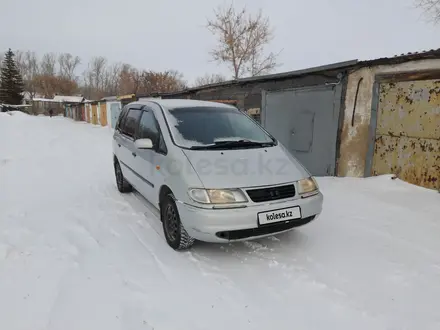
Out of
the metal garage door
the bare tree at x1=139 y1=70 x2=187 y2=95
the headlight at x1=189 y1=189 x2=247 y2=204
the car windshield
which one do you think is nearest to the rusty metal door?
the metal garage door

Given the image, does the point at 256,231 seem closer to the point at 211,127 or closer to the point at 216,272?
the point at 216,272

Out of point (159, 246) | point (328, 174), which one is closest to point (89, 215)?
point (159, 246)

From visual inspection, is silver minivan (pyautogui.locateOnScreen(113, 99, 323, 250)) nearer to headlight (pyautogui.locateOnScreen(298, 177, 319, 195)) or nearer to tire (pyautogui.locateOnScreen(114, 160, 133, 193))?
headlight (pyautogui.locateOnScreen(298, 177, 319, 195))

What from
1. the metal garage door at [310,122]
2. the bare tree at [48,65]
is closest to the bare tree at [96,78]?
the bare tree at [48,65]

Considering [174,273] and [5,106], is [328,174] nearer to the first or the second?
[174,273]

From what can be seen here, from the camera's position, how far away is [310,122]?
23.8ft

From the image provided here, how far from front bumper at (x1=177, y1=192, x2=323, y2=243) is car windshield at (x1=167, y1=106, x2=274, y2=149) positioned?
0.90 meters

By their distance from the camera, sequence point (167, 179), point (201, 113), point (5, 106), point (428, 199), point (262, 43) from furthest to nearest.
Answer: point (5, 106)
point (262, 43)
point (428, 199)
point (201, 113)
point (167, 179)

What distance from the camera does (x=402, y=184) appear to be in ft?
18.1

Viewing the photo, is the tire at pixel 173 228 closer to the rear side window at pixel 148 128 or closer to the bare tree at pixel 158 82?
the rear side window at pixel 148 128

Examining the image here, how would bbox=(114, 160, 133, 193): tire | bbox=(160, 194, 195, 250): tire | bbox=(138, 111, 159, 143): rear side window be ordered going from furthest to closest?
bbox=(114, 160, 133, 193): tire, bbox=(138, 111, 159, 143): rear side window, bbox=(160, 194, 195, 250): tire

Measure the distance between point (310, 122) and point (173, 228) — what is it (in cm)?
492

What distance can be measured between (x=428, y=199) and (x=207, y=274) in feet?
13.1

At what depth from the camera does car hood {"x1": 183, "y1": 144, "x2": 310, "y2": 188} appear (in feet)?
10.2
